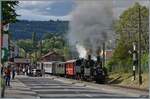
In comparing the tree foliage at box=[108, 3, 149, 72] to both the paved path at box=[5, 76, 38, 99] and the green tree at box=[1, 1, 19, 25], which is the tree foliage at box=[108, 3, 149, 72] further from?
the green tree at box=[1, 1, 19, 25]

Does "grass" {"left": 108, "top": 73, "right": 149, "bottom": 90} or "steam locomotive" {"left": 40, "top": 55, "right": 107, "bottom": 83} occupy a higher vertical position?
Result: "steam locomotive" {"left": 40, "top": 55, "right": 107, "bottom": 83}

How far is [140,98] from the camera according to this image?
30750mm

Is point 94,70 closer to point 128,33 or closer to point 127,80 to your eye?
point 127,80

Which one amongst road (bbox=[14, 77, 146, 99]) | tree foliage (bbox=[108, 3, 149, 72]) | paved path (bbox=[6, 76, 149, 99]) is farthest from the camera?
tree foliage (bbox=[108, 3, 149, 72])

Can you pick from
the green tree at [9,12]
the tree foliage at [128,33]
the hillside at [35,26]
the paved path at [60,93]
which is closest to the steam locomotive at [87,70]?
the tree foliage at [128,33]

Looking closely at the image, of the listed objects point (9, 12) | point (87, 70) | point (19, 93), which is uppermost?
point (9, 12)

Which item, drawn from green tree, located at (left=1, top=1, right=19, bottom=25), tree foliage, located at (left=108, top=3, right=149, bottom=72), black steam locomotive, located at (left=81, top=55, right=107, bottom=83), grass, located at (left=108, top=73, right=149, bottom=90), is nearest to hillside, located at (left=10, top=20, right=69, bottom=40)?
tree foliage, located at (left=108, top=3, right=149, bottom=72)

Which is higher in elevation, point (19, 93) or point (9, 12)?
point (9, 12)

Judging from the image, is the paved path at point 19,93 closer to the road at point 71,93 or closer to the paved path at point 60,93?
the paved path at point 60,93

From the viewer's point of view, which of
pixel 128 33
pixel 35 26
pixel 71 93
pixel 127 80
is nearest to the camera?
pixel 71 93

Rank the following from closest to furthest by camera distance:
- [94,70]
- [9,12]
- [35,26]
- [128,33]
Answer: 1. [9,12]
2. [94,70]
3. [128,33]
4. [35,26]

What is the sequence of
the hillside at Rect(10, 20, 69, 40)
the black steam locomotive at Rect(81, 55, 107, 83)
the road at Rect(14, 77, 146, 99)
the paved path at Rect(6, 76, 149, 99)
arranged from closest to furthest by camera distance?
the paved path at Rect(6, 76, 149, 99) → the road at Rect(14, 77, 146, 99) → the black steam locomotive at Rect(81, 55, 107, 83) → the hillside at Rect(10, 20, 69, 40)

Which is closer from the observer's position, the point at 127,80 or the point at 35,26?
the point at 127,80

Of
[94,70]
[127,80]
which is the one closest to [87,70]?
[94,70]
